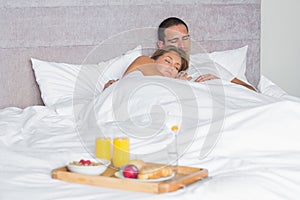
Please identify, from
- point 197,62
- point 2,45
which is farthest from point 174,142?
point 2,45

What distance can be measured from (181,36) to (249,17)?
0.68m

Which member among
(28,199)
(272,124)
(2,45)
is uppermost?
(2,45)

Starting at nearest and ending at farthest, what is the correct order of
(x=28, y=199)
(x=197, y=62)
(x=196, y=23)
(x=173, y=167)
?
(x=28, y=199)
(x=173, y=167)
(x=197, y=62)
(x=196, y=23)

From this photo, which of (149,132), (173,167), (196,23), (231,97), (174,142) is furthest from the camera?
(196,23)

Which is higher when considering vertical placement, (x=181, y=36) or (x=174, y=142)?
(x=181, y=36)

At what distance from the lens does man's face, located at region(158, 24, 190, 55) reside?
3.32m

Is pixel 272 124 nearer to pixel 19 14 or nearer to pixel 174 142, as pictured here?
pixel 174 142

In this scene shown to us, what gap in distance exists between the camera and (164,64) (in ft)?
10.2

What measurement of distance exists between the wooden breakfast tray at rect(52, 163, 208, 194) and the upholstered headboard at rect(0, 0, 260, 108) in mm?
1502

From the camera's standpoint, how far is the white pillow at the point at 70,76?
3188 millimetres

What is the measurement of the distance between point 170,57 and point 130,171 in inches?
54.3

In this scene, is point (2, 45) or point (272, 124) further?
point (2, 45)

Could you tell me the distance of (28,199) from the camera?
A: 1744 millimetres

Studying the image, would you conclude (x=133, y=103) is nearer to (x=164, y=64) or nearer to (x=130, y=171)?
(x=164, y=64)
